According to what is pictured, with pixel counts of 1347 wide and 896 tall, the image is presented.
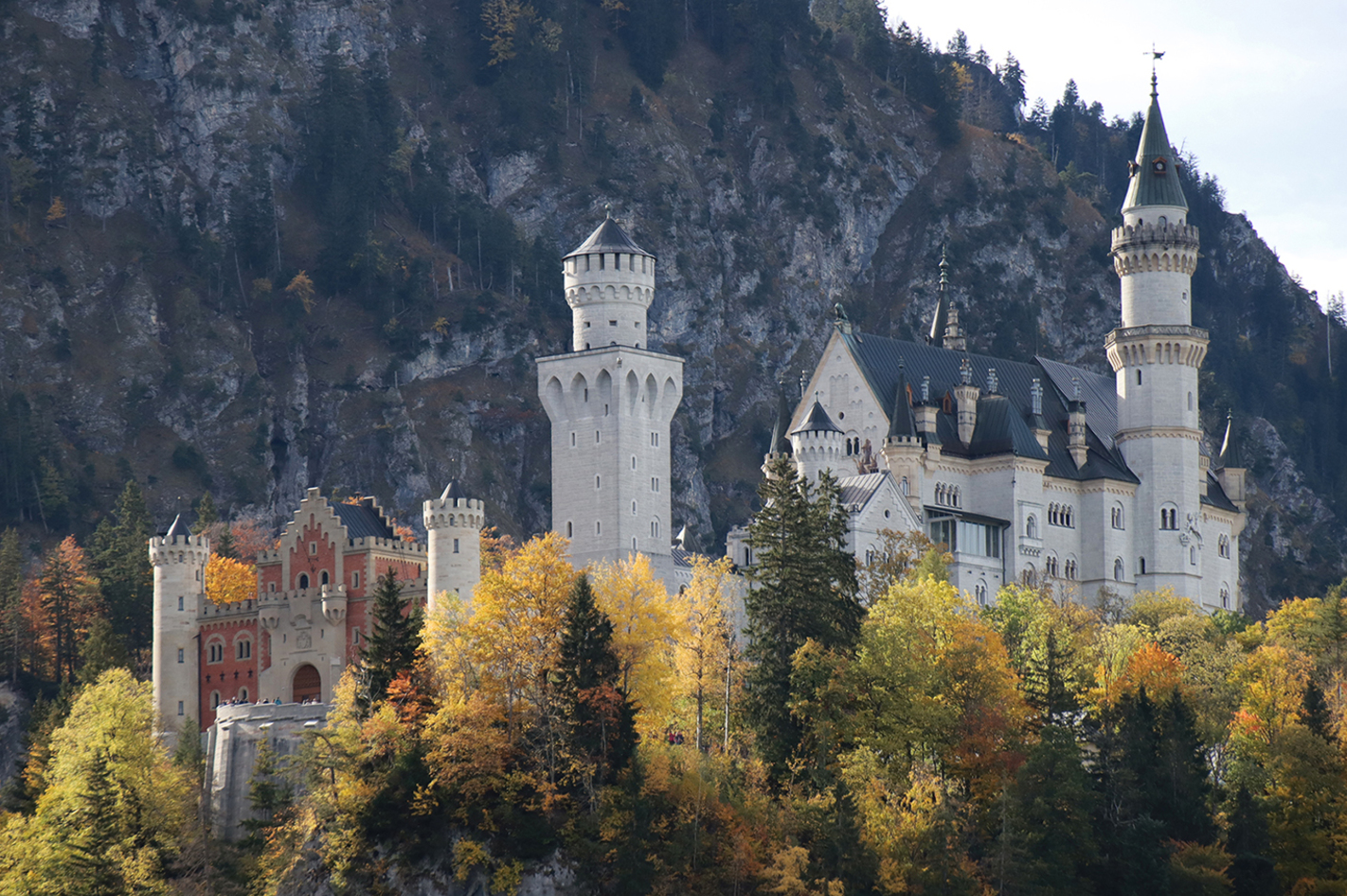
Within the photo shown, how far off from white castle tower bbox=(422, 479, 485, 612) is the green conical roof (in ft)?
150

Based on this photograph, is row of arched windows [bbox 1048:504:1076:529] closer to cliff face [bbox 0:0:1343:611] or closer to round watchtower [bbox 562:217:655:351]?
round watchtower [bbox 562:217:655:351]

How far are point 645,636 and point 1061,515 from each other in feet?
137

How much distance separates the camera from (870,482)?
10656cm

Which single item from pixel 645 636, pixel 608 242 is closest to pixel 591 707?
pixel 645 636

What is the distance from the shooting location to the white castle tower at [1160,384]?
117625 mm

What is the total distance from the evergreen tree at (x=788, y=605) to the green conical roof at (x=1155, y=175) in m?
41.8

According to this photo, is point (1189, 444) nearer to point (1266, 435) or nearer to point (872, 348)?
point (872, 348)

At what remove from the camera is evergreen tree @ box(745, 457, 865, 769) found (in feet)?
258

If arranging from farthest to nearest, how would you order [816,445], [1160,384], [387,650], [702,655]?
1. [1160,384]
2. [816,445]
3. [702,655]
4. [387,650]

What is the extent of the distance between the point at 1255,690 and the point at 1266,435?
390 feet

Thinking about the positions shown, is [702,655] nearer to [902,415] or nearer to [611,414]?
[611,414]

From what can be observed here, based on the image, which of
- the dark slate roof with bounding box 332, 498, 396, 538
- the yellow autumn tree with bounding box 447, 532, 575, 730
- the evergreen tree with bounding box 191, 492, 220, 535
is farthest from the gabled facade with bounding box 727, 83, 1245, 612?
the yellow autumn tree with bounding box 447, 532, 575, 730

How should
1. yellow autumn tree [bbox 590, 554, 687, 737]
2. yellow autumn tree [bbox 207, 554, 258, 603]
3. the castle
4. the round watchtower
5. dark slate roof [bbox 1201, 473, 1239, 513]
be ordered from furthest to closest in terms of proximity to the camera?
dark slate roof [bbox 1201, 473, 1239, 513] < yellow autumn tree [bbox 207, 554, 258, 603] < the round watchtower < the castle < yellow autumn tree [bbox 590, 554, 687, 737]

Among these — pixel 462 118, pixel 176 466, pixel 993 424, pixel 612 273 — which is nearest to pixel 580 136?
pixel 462 118
